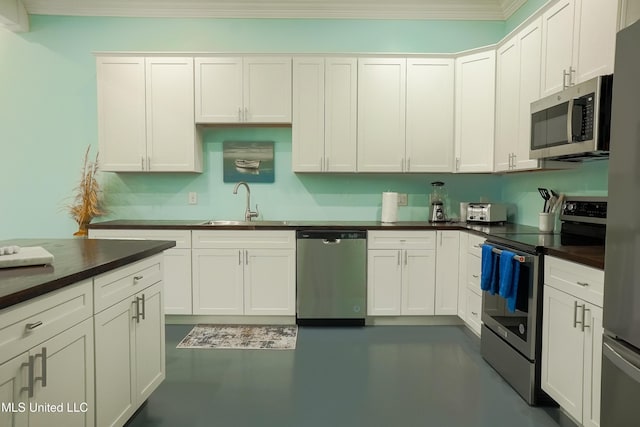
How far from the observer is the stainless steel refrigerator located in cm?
136

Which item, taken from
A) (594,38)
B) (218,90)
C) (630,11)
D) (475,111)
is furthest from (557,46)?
(218,90)

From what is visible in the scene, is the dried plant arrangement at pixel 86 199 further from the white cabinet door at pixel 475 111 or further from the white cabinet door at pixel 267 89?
the white cabinet door at pixel 475 111

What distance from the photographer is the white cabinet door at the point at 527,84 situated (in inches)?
118

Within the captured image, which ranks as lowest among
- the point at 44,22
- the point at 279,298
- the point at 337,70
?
the point at 279,298

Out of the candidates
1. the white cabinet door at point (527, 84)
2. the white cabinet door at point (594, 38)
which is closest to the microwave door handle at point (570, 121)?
the white cabinet door at point (594, 38)

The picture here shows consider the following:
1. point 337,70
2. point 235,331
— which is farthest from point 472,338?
point 337,70

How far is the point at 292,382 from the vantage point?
262 centimetres

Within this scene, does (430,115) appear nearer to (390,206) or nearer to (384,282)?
(390,206)

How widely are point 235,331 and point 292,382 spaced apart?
111cm

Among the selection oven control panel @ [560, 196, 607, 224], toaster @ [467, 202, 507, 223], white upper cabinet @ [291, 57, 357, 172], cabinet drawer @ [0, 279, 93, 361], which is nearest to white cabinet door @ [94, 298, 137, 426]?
cabinet drawer @ [0, 279, 93, 361]

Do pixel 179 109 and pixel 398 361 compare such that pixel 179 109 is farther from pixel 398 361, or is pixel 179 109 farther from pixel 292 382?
pixel 398 361

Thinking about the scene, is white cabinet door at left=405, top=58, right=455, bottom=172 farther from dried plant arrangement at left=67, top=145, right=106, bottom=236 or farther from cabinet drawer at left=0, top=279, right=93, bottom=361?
dried plant arrangement at left=67, top=145, right=106, bottom=236

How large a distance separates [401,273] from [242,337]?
151 centimetres

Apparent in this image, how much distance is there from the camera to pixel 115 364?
1.83m
